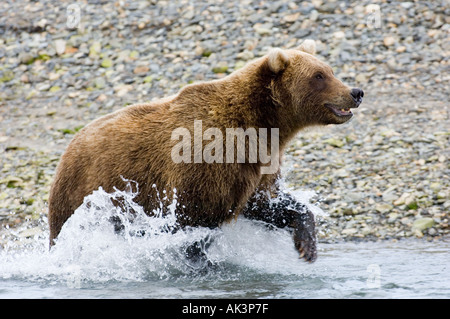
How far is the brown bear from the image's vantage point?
6660 millimetres

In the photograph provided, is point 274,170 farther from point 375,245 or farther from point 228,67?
point 228,67

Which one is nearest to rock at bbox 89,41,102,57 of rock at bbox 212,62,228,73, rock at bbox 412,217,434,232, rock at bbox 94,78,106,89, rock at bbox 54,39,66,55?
rock at bbox 54,39,66,55

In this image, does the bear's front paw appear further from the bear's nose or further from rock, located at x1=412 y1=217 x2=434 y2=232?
rock, located at x1=412 y1=217 x2=434 y2=232

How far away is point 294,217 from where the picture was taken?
23.9 feet

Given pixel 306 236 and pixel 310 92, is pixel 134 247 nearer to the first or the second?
pixel 306 236

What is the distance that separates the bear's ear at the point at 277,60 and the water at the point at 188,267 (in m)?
1.50

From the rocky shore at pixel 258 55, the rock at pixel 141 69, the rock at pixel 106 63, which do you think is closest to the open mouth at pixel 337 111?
the rocky shore at pixel 258 55

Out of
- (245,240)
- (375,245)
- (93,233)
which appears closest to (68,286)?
(93,233)

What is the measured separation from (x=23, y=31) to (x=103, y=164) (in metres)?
9.26

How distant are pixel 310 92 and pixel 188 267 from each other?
2.00 meters

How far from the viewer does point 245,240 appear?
7504mm

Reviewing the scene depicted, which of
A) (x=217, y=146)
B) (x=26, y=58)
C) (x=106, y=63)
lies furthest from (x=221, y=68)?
(x=217, y=146)

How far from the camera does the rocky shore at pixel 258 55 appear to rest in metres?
9.70

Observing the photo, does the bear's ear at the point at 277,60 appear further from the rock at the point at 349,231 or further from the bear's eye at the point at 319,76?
the rock at the point at 349,231
